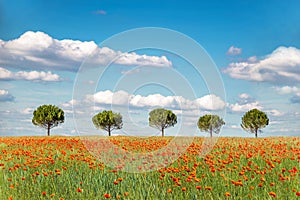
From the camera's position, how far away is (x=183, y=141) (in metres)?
14.4

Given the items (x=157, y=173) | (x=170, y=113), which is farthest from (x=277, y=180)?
(x=170, y=113)

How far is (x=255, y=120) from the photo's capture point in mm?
42906

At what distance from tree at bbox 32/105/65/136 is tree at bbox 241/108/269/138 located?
21882 mm

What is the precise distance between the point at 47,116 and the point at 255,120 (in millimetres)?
24102

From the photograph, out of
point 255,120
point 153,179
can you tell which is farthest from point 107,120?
point 153,179

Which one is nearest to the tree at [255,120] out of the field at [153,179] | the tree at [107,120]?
the tree at [107,120]

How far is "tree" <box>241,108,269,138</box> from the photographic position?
42719 millimetres

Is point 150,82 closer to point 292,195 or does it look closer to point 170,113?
point 292,195

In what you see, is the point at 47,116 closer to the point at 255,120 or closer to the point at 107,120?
the point at 107,120

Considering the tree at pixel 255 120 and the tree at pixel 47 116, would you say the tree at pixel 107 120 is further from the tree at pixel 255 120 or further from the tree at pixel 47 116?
the tree at pixel 255 120

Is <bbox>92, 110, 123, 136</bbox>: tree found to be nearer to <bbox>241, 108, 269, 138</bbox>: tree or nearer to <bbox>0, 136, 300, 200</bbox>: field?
<bbox>241, 108, 269, 138</bbox>: tree

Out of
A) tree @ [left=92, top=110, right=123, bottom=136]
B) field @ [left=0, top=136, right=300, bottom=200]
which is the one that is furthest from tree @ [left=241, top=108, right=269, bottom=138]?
field @ [left=0, top=136, right=300, bottom=200]

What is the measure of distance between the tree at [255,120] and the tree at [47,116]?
21.9 m

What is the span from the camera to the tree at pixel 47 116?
132 feet
